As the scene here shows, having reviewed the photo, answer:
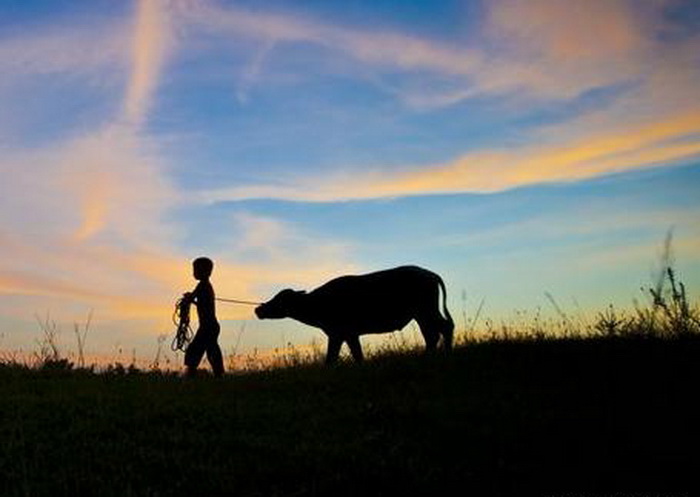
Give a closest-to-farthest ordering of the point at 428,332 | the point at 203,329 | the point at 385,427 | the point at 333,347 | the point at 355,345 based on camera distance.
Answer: the point at 385,427 < the point at 203,329 < the point at 333,347 < the point at 355,345 < the point at 428,332

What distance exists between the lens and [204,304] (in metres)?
16.6

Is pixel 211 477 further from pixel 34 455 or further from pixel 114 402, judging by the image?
pixel 114 402

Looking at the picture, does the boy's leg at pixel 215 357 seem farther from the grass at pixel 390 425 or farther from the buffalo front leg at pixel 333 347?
the buffalo front leg at pixel 333 347

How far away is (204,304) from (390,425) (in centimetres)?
694

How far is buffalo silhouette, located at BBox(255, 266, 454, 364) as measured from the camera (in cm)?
1866

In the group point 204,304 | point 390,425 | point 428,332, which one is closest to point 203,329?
point 204,304

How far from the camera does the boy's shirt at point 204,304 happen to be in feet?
54.4

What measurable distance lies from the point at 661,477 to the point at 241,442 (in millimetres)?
4492

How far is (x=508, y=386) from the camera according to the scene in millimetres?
12766

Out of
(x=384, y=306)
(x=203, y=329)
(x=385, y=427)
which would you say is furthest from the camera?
(x=384, y=306)

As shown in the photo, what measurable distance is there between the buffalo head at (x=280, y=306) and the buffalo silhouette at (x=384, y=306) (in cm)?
90

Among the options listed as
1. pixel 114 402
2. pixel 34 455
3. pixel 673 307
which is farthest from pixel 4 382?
pixel 673 307

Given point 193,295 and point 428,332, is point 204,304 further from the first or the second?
point 428,332

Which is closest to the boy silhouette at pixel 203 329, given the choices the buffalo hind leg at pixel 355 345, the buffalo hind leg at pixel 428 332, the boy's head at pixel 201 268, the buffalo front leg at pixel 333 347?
the boy's head at pixel 201 268
